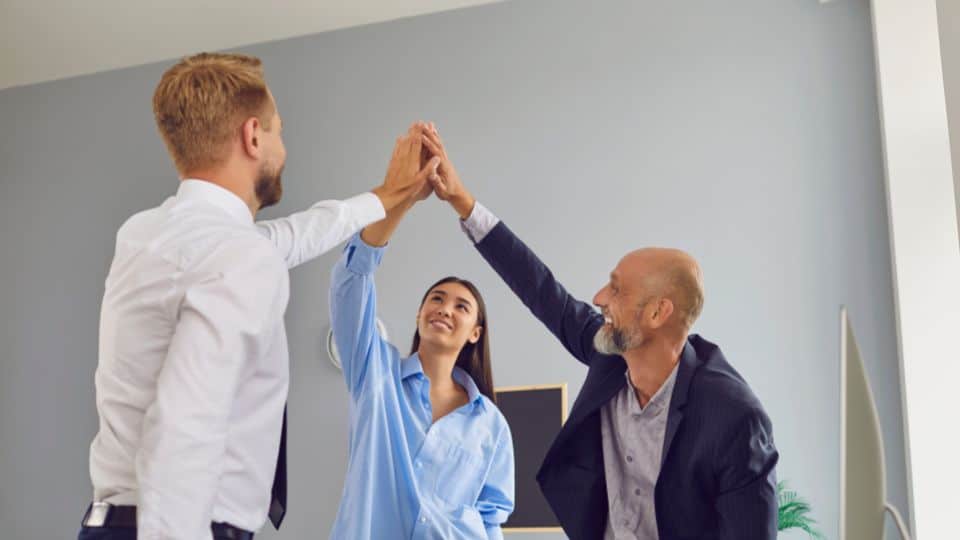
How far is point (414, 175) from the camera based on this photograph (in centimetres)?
282

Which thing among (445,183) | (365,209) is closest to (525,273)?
(445,183)

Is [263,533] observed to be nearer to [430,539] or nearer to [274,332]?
[430,539]

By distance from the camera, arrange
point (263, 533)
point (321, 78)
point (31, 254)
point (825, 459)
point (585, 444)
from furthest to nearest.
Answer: point (31, 254)
point (321, 78)
point (263, 533)
point (825, 459)
point (585, 444)

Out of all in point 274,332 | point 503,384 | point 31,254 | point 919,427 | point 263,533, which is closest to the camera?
point 274,332

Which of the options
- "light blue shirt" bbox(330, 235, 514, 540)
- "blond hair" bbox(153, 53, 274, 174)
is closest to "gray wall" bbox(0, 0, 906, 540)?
"light blue shirt" bbox(330, 235, 514, 540)

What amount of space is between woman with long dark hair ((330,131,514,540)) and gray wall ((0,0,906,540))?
3.97 ft

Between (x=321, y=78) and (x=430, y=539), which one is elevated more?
(x=321, y=78)

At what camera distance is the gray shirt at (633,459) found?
235 cm

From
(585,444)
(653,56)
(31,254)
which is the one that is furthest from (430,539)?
(31,254)

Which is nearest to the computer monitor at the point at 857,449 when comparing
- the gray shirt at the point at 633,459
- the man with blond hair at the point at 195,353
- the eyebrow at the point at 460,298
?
the man with blond hair at the point at 195,353

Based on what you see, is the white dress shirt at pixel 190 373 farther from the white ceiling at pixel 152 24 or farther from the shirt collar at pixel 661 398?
the white ceiling at pixel 152 24

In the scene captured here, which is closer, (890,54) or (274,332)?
(274,332)

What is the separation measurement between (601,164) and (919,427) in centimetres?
160

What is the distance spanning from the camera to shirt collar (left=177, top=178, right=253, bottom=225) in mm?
1859
